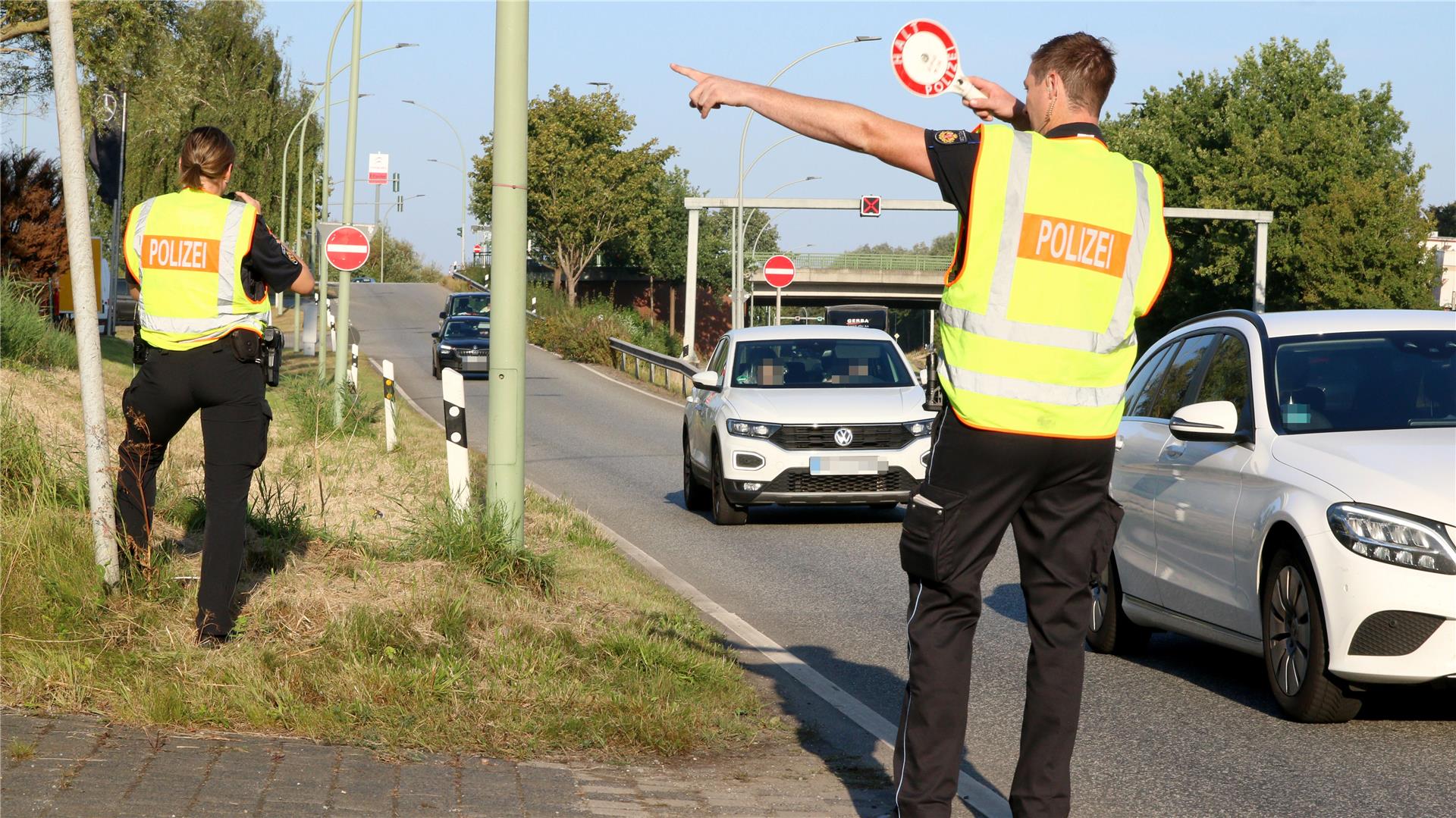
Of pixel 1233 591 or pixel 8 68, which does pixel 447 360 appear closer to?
pixel 8 68

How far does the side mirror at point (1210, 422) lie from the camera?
6793mm

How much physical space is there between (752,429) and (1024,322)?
978cm

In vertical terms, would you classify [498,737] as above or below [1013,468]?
below

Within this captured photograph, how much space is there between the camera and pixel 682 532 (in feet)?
44.6

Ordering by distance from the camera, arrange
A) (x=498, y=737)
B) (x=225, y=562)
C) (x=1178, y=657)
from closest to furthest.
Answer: (x=498, y=737)
(x=225, y=562)
(x=1178, y=657)

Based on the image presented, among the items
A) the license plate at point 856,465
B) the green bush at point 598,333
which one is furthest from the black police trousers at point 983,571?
the green bush at point 598,333

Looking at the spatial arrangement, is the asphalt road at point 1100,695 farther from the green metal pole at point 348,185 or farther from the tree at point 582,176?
the tree at point 582,176

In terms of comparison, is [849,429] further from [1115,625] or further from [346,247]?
[346,247]

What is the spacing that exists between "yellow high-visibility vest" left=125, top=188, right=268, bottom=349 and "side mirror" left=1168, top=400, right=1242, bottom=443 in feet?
12.5

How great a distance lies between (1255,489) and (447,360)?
31.7 metres

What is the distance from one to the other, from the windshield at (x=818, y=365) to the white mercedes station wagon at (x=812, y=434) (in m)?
0.01

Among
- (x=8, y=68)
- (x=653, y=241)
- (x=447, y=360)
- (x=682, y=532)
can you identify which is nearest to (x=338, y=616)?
(x=682, y=532)

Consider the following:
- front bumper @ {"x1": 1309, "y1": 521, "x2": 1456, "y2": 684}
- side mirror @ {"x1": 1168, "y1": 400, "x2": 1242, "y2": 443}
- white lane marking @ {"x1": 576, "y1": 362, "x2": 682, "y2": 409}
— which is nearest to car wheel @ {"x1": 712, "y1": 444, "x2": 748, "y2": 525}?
side mirror @ {"x1": 1168, "y1": 400, "x2": 1242, "y2": 443}

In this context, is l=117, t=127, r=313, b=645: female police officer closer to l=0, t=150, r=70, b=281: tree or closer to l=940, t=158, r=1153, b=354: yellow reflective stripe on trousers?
l=940, t=158, r=1153, b=354: yellow reflective stripe on trousers
